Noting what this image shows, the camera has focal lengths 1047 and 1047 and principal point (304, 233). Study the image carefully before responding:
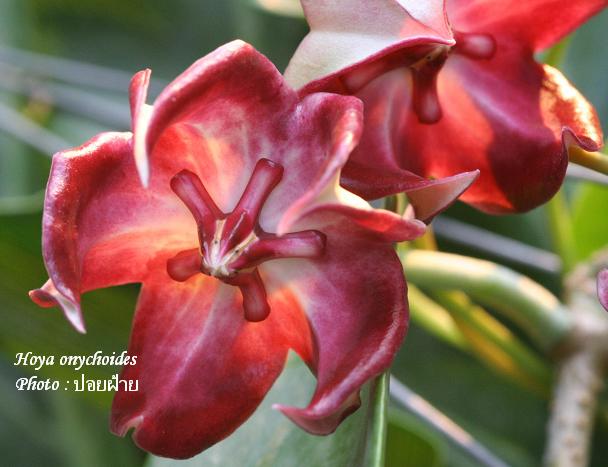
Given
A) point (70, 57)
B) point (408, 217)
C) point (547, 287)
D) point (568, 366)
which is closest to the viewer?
point (408, 217)

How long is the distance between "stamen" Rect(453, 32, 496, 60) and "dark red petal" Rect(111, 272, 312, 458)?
0.16 metres

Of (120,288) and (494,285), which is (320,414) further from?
(120,288)

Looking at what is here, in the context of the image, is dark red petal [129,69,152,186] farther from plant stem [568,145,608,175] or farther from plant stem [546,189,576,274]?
plant stem [546,189,576,274]

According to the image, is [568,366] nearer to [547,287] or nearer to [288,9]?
[547,287]

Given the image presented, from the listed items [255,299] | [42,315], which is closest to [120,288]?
[42,315]

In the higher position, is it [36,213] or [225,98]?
[225,98]

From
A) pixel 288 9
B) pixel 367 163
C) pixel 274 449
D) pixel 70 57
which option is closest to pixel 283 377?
pixel 274 449

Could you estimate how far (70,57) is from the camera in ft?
4.64

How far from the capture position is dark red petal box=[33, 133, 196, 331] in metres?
0.42

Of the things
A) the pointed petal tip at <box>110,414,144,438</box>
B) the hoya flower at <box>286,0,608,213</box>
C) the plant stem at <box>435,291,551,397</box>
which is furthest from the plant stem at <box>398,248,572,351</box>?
the pointed petal tip at <box>110,414,144,438</box>

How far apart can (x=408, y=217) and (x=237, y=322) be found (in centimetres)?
10

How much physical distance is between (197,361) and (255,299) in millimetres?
41

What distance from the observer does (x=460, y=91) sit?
559 mm

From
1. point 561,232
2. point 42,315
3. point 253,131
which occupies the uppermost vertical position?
point 253,131
